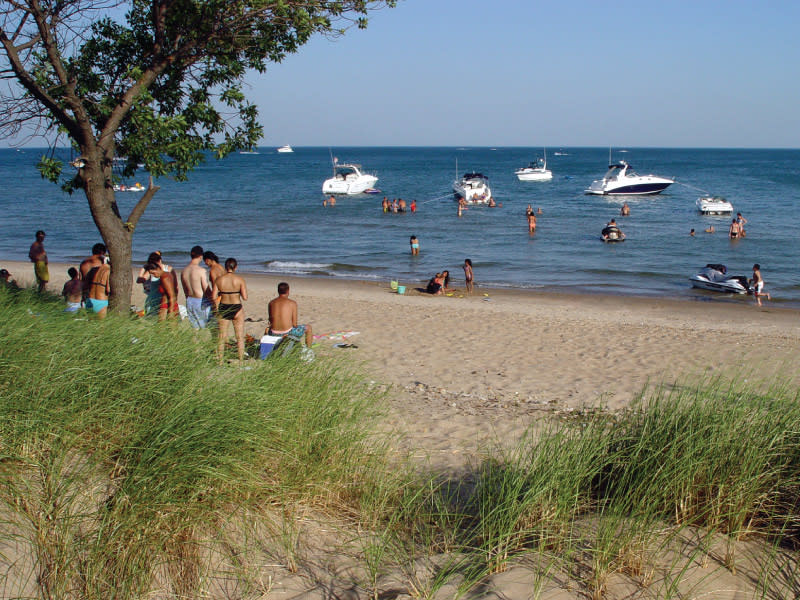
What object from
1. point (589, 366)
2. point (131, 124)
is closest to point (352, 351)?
point (589, 366)

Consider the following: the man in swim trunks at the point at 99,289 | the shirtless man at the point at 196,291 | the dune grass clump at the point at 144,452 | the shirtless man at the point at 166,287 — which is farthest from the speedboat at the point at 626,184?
the dune grass clump at the point at 144,452

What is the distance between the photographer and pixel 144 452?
360 cm

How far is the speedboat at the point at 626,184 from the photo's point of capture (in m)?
48.0

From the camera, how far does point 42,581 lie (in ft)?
10.0

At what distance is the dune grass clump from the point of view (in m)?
3.19

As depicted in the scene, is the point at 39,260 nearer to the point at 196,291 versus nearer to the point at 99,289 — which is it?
the point at 99,289

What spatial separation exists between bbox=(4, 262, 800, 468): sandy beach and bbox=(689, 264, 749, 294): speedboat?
1.66 ft

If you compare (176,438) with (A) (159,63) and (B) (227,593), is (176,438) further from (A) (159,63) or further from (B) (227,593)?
(A) (159,63)

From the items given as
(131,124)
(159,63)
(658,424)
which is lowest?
(658,424)

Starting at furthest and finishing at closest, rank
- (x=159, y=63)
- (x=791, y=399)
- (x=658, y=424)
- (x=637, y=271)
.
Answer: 1. (x=637, y=271)
2. (x=159, y=63)
3. (x=791, y=399)
4. (x=658, y=424)

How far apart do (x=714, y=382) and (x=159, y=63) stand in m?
6.50

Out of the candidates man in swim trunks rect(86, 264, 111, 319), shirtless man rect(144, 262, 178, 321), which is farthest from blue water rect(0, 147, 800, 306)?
man in swim trunks rect(86, 264, 111, 319)

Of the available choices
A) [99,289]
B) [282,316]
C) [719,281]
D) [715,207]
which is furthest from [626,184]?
[99,289]

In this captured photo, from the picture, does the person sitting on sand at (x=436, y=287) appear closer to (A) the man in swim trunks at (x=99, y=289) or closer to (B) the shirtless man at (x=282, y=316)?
(B) the shirtless man at (x=282, y=316)
